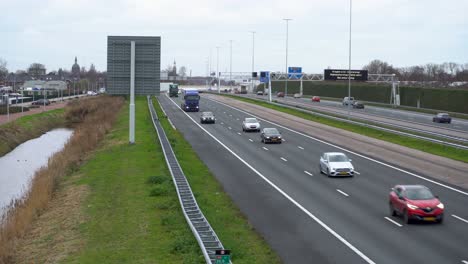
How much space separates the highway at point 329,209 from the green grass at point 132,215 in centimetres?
306

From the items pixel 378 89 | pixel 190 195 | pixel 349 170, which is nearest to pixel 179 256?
pixel 190 195

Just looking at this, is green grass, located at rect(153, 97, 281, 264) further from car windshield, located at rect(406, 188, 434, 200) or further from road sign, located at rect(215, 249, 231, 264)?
car windshield, located at rect(406, 188, 434, 200)

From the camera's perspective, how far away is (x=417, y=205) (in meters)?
24.2

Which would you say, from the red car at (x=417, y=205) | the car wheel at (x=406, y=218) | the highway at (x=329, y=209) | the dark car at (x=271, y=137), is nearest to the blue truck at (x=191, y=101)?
the dark car at (x=271, y=137)

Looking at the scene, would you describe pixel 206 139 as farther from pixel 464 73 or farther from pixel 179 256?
pixel 464 73

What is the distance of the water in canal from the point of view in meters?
39.3

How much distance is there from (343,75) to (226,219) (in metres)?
78.7

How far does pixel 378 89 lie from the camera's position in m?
132

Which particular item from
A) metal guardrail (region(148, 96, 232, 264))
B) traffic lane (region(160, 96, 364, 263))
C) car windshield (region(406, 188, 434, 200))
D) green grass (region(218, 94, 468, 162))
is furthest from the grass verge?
car windshield (region(406, 188, 434, 200))

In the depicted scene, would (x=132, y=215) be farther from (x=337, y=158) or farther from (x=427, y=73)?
(x=427, y=73)

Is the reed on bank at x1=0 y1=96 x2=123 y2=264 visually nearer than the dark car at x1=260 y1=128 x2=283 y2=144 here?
Yes

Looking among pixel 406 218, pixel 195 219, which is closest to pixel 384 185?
pixel 406 218

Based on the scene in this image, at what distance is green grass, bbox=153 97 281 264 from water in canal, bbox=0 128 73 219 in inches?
395

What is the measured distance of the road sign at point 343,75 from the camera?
99.0 m
